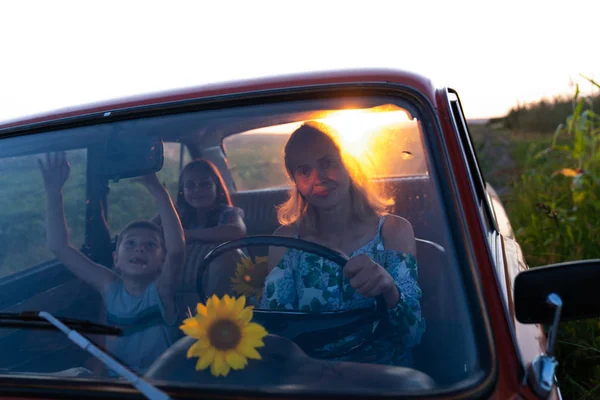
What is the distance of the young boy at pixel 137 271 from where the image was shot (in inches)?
60.9

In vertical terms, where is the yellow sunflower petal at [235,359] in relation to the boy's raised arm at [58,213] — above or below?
below

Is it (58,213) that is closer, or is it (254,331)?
(254,331)

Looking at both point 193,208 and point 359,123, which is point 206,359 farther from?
point 193,208

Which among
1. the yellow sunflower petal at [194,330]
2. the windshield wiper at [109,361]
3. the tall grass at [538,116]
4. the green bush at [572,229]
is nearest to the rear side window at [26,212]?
the windshield wiper at [109,361]

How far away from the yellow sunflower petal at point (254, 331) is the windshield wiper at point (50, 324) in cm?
31

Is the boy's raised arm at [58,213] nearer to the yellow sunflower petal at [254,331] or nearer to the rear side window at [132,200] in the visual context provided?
the rear side window at [132,200]

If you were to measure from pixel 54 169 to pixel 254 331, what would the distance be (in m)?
0.89

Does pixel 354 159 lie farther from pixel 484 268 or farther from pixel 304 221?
pixel 484 268

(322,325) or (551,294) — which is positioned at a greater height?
(551,294)

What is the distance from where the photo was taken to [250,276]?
1.90 meters

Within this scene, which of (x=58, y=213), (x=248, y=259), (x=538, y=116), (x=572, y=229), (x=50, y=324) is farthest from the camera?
(x=538, y=116)

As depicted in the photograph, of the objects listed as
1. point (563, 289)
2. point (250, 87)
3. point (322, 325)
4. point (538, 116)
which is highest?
point (250, 87)

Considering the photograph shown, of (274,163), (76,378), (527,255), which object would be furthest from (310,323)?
(527,255)

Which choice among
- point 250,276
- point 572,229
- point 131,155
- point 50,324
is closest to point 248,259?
point 250,276
